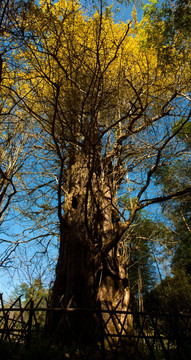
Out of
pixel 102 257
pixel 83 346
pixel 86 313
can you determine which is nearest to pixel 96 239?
pixel 102 257

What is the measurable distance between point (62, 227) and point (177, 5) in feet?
14.3

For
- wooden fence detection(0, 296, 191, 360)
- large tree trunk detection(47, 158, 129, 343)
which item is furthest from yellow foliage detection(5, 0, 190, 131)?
wooden fence detection(0, 296, 191, 360)

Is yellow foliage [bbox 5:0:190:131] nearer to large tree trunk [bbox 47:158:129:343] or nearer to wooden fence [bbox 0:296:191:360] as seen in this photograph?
large tree trunk [bbox 47:158:129:343]

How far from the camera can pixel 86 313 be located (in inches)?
106

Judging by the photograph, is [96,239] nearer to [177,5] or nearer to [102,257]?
[102,257]

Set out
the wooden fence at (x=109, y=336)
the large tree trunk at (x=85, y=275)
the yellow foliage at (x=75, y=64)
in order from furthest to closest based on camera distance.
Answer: the large tree trunk at (x=85, y=275) < the yellow foliage at (x=75, y=64) < the wooden fence at (x=109, y=336)

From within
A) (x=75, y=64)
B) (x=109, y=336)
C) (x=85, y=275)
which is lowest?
(x=109, y=336)

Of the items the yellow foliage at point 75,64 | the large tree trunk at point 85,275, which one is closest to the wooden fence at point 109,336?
the large tree trunk at point 85,275

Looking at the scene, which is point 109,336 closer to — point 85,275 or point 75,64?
point 85,275

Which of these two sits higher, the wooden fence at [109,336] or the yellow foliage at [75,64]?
the yellow foliage at [75,64]

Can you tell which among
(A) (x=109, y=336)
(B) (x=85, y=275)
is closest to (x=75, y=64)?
(B) (x=85, y=275)

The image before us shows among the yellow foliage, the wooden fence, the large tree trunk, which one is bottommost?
the wooden fence

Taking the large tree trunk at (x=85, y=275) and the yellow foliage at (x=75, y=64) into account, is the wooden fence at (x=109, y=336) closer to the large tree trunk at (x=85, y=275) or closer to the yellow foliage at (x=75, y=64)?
the large tree trunk at (x=85, y=275)

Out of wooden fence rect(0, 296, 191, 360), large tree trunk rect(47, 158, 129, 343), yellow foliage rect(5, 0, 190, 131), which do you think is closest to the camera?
wooden fence rect(0, 296, 191, 360)
